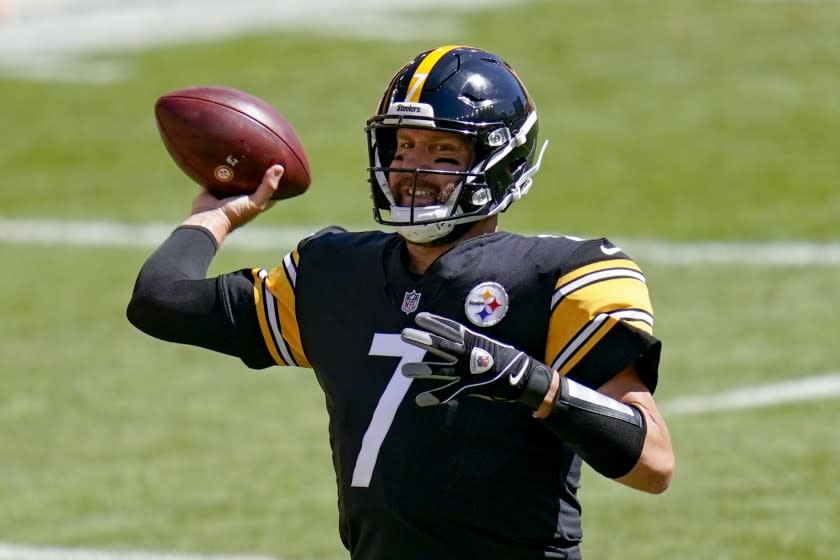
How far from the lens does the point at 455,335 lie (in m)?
Result: 3.21

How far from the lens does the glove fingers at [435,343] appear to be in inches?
125

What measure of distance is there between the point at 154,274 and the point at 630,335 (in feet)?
4.21

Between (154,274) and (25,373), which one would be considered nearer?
(154,274)

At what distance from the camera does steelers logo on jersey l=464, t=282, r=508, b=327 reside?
3.51 m

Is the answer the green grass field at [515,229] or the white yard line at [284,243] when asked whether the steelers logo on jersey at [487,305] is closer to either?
the green grass field at [515,229]

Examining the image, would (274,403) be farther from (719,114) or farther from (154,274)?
(719,114)

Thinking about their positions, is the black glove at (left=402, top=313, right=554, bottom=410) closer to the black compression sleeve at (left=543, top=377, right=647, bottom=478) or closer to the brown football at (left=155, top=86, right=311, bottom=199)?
the black compression sleeve at (left=543, top=377, right=647, bottom=478)

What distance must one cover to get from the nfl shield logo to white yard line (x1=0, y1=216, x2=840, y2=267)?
7.25 metres

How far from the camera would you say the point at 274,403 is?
848 centimetres

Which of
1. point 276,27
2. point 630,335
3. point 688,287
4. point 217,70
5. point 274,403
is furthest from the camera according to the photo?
point 276,27

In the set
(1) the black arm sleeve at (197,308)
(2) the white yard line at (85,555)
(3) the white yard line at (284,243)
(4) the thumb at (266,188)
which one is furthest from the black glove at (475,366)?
(3) the white yard line at (284,243)

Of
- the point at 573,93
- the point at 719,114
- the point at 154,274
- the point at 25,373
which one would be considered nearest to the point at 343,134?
the point at 573,93

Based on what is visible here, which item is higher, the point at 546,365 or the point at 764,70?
the point at 546,365

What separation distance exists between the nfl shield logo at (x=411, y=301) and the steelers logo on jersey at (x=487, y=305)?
0.14 m
